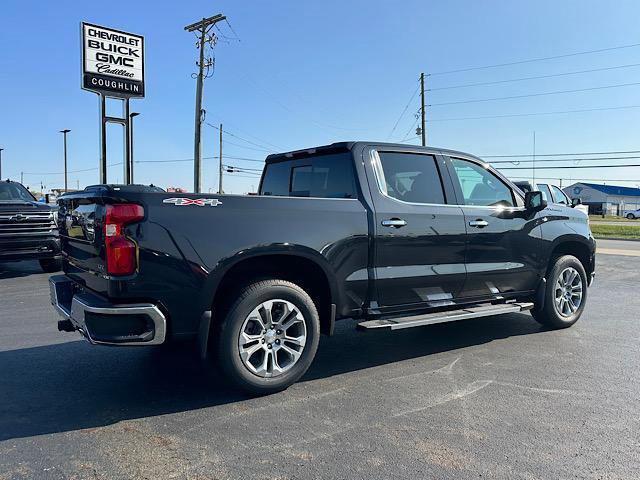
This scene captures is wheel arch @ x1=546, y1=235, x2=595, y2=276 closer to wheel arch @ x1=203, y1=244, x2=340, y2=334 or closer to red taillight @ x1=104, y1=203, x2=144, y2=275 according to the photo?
wheel arch @ x1=203, y1=244, x2=340, y2=334

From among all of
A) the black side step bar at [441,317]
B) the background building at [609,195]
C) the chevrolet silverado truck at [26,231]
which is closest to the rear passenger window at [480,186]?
the black side step bar at [441,317]

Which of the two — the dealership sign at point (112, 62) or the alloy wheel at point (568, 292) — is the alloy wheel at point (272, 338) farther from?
the dealership sign at point (112, 62)

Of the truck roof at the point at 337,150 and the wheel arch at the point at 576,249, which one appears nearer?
the truck roof at the point at 337,150

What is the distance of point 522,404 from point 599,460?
857 mm

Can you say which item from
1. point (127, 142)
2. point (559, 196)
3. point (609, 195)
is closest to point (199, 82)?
point (127, 142)

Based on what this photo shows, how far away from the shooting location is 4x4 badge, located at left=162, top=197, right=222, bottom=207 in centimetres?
367

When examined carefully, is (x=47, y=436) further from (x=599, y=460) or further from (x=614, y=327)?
(x=614, y=327)

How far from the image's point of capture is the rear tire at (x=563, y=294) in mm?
6086

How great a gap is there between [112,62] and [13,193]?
289 inches

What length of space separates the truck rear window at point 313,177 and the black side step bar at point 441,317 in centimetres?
111

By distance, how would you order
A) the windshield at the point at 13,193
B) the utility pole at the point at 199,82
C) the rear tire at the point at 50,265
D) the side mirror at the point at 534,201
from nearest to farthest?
1. the side mirror at the point at 534,201
2. the windshield at the point at 13,193
3. the rear tire at the point at 50,265
4. the utility pole at the point at 199,82

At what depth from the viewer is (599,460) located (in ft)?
10.2

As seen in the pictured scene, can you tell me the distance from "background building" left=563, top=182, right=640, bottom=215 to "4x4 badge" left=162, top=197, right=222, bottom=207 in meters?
93.4

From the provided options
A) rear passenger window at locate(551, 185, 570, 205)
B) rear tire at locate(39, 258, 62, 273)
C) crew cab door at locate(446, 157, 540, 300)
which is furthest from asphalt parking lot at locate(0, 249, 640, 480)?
rear passenger window at locate(551, 185, 570, 205)
